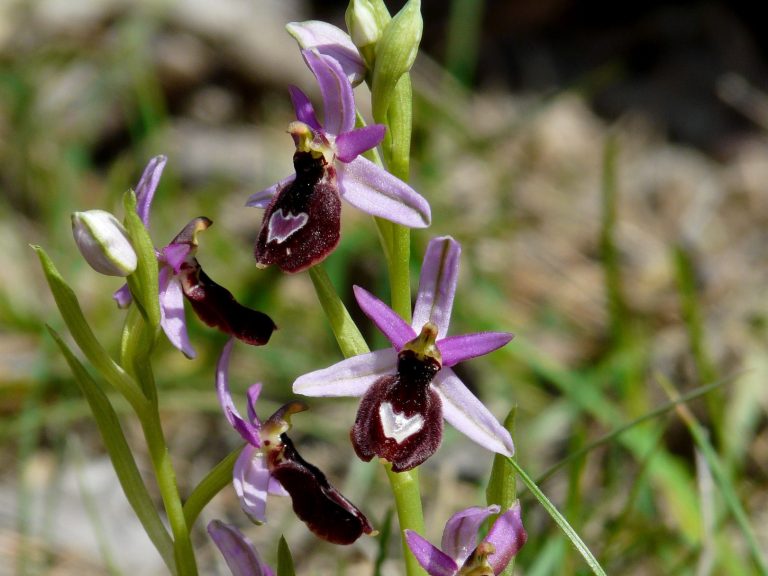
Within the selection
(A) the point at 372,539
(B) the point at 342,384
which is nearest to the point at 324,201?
(B) the point at 342,384

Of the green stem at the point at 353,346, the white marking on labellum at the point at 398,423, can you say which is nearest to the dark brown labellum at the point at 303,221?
the green stem at the point at 353,346

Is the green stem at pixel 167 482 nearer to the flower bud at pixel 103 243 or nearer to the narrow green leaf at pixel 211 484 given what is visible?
the narrow green leaf at pixel 211 484

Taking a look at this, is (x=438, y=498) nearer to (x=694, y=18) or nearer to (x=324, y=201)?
(x=324, y=201)

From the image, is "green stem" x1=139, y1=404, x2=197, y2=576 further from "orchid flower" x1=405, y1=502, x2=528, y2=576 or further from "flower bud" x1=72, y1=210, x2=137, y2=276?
"orchid flower" x1=405, y1=502, x2=528, y2=576

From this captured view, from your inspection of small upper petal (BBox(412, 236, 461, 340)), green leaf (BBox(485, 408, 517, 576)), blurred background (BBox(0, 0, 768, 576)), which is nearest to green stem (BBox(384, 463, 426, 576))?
green leaf (BBox(485, 408, 517, 576))

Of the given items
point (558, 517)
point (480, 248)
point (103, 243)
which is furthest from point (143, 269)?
point (480, 248)
